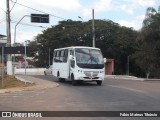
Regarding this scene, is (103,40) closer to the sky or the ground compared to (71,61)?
closer to the sky

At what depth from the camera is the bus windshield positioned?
98.0 ft

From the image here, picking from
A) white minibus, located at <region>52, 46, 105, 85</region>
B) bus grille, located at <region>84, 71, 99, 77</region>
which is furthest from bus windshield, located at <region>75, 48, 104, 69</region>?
bus grille, located at <region>84, 71, 99, 77</region>

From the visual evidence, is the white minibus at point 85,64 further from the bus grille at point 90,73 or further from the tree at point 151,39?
the tree at point 151,39

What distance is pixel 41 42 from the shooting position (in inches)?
3410

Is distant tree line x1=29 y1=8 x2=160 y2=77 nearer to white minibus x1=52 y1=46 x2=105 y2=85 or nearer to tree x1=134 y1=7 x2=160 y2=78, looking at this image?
tree x1=134 y1=7 x2=160 y2=78

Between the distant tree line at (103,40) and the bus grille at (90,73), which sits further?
the distant tree line at (103,40)

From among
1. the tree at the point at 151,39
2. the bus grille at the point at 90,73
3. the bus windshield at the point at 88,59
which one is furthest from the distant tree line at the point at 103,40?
the bus grille at the point at 90,73

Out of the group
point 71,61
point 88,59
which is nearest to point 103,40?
point 71,61

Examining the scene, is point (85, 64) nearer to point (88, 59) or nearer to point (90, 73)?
point (88, 59)

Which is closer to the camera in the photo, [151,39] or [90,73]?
[90,73]

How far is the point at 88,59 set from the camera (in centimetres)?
3002

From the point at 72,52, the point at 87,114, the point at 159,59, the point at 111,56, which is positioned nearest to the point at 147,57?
the point at 159,59

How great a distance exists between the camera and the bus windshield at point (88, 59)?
2986 centimetres

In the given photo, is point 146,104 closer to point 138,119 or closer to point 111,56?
point 138,119
